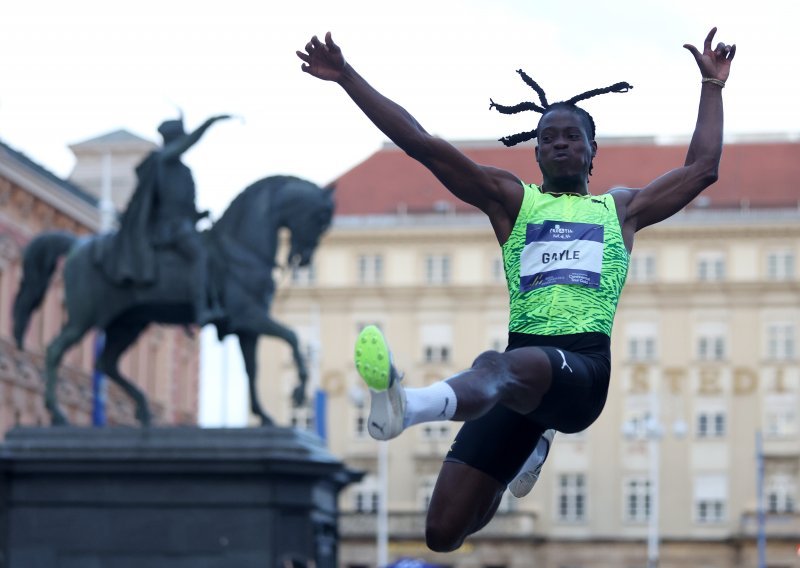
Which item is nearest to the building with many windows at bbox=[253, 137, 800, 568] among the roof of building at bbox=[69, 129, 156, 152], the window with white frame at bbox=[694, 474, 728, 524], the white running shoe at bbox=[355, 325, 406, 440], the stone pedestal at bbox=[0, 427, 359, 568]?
the window with white frame at bbox=[694, 474, 728, 524]

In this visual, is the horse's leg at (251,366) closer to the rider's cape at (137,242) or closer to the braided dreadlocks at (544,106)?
the rider's cape at (137,242)

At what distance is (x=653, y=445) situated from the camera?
79.8 meters

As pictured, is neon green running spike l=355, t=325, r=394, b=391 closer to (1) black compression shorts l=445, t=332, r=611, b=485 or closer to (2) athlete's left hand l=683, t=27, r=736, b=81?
(1) black compression shorts l=445, t=332, r=611, b=485

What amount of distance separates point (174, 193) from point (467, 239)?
58.2 metres

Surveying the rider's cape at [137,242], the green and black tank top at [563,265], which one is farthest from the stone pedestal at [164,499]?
the green and black tank top at [563,265]

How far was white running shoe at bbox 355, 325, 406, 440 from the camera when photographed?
7223 millimetres

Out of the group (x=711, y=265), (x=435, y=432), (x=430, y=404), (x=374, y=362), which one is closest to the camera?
(x=374, y=362)

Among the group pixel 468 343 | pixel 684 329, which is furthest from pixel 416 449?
pixel 684 329

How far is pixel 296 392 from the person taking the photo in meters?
29.2

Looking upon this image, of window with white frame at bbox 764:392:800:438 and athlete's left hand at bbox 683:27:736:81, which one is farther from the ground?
window with white frame at bbox 764:392:800:438

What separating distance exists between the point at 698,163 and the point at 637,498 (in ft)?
249

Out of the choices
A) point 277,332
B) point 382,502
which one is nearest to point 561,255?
point 277,332

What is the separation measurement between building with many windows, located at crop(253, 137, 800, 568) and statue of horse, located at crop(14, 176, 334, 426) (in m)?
50.7

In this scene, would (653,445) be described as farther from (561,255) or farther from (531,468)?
(561,255)
